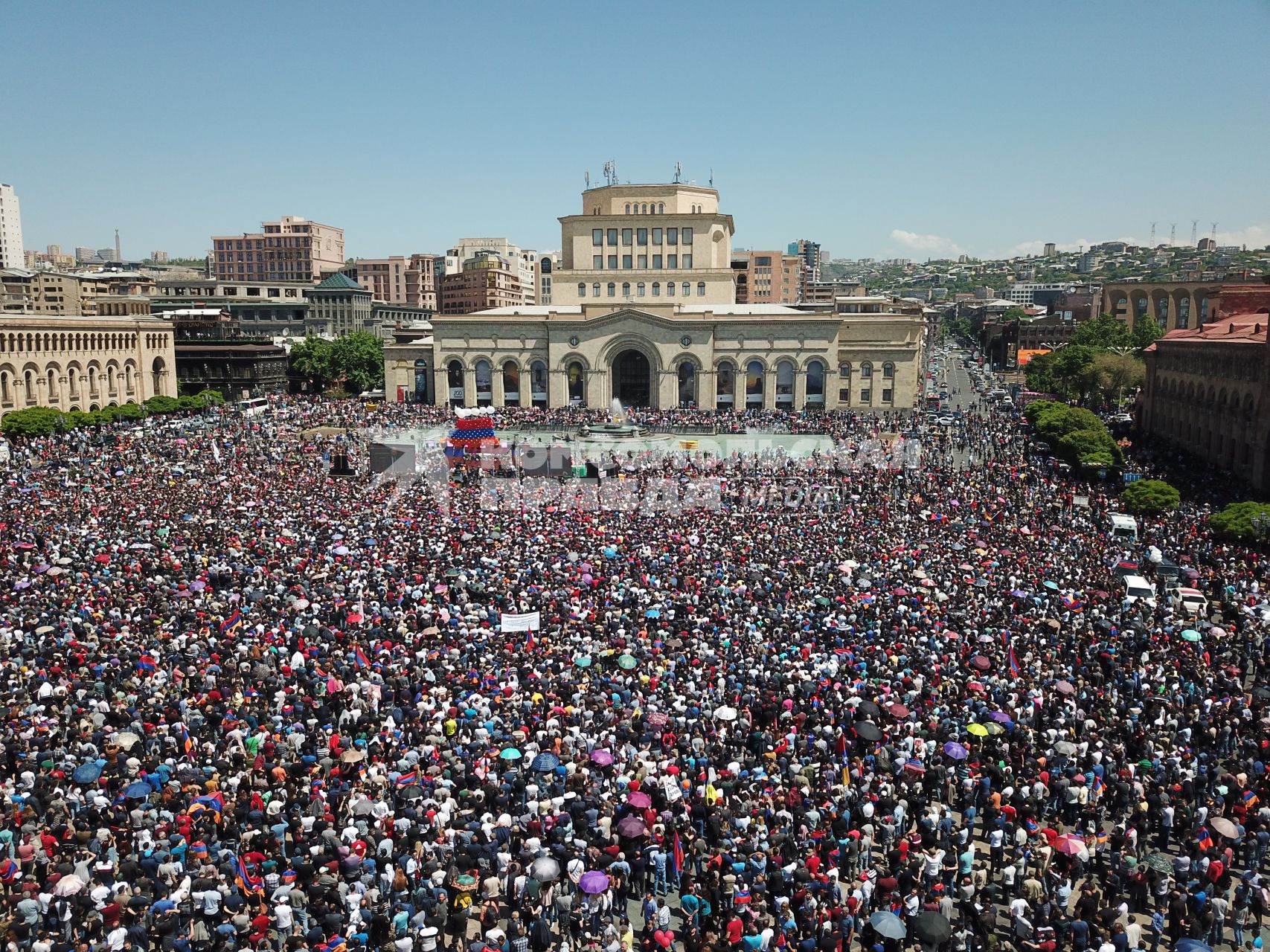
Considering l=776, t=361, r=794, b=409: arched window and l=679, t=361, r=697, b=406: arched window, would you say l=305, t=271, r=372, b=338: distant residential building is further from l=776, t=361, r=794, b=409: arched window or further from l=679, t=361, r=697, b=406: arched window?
l=776, t=361, r=794, b=409: arched window

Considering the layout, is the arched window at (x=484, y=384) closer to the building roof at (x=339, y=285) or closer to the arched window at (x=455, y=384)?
the arched window at (x=455, y=384)

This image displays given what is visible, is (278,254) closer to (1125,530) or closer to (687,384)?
(687,384)

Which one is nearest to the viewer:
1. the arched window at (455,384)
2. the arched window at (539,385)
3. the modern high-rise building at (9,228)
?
the arched window at (539,385)

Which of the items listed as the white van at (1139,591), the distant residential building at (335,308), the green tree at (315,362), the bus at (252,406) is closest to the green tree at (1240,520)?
the white van at (1139,591)

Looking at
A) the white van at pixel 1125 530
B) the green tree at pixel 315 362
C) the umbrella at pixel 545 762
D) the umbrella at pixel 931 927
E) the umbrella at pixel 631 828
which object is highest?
the green tree at pixel 315 362

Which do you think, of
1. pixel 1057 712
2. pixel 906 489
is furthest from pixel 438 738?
pixel 906 489

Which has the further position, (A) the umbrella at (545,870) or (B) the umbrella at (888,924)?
(A) the umbrella at (545,870)
